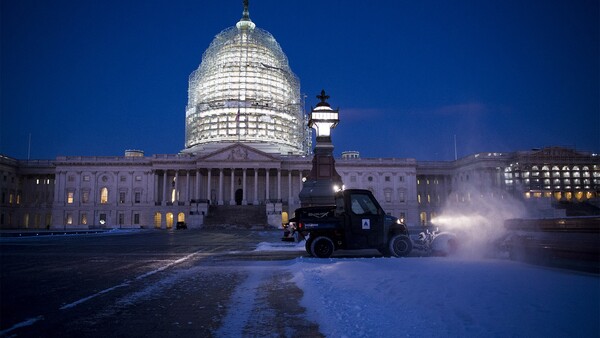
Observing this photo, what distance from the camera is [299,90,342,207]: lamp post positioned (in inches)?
824

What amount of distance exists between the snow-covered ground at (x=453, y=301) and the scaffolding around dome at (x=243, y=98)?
258 ft

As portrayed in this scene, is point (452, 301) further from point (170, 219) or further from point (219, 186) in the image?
point (170, 219)

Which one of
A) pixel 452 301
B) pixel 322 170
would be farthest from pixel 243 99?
pixel 452 301

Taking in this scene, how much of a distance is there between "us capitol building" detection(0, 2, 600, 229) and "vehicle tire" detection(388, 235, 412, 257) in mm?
57521

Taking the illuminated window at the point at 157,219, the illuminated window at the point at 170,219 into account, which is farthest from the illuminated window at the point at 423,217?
the illuminated window at the point at 157,219

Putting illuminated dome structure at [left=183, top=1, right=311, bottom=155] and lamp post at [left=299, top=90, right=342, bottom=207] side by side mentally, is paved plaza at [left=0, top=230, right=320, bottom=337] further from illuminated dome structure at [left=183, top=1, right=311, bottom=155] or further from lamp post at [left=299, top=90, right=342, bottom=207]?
illuminated dome structure at [left=183, top=1, right=311, bottom=155]

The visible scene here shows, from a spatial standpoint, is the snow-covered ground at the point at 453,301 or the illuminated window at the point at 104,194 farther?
the illuminated window at the point at 104,194

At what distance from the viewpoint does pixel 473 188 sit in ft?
270

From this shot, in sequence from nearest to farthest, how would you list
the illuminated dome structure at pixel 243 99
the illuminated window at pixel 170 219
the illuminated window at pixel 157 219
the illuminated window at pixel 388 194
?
the illuminated window at pixel 157 219 → the illuminated window at pixel 170 219 → the illuminated window at pixel 388 194 → the illuminated dome structure at pixel 243 99

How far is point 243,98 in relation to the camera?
89812 millimetres

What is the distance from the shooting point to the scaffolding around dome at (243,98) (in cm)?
8975

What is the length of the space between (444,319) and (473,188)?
83.0 m

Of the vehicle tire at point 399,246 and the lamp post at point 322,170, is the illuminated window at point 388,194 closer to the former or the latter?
the lamp post at point 322,170

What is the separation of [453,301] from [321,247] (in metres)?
8.91
